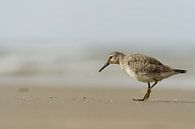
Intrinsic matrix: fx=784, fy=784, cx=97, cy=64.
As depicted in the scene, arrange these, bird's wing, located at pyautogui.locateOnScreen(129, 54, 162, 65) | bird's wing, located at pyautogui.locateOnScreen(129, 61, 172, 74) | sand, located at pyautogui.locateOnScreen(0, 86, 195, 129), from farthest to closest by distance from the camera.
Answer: bird's wing, located at pyautogui.locateOnScreen(129, 54, 162, 65) → bird's wing, located at pyautogui.locateOnScreen(129, 61, 172, 74) → sand, located at pyautogui.locateOnScreen(0, 86, 195, 129)

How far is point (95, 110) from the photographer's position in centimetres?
1210

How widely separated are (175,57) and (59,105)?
58.4 feet

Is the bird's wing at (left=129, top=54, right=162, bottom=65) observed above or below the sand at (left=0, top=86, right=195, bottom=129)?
above

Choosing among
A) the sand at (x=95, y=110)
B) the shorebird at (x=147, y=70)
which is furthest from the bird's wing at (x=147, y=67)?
the sand at (x=95, y=110)

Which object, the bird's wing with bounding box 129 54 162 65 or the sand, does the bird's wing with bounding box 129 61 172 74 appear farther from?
the sand

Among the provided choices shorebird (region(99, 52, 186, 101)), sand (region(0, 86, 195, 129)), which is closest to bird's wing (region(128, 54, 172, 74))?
shorebird (region(99, 52, 186, 101))

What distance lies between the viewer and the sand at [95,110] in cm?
1057

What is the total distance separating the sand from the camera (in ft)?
34.7

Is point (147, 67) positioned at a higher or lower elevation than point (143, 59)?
lower

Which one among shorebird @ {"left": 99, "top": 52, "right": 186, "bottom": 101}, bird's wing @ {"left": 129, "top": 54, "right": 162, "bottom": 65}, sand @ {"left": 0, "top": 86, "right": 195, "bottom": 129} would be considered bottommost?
sand @ {"left": 0, "top": 86, "right": 195, "bottom": 129}

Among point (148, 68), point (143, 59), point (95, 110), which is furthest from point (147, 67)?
point (95, 110)

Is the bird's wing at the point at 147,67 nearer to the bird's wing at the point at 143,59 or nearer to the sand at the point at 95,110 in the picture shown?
the bird's wing at the point at 143,59

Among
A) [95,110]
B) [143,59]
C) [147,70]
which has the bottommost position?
[95,110]

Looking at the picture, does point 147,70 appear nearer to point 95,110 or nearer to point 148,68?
point 148,68
